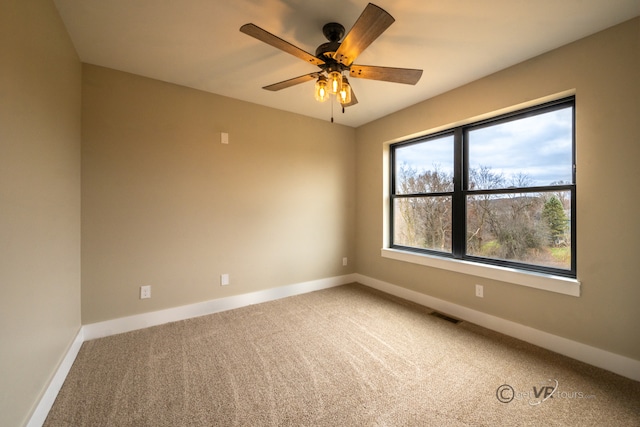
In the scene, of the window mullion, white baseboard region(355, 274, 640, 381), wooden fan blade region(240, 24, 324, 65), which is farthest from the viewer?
the window mullion

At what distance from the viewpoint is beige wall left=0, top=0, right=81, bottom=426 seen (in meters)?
1.14

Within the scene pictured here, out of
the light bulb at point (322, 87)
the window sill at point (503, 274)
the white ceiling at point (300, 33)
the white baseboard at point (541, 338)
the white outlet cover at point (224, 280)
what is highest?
the white ceiling at point (300, 33)

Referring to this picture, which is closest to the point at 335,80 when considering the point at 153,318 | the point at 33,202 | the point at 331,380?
the point at 33,202

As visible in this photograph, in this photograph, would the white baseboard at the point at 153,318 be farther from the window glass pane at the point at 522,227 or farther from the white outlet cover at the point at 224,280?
the window glass pane at the point at 522,227

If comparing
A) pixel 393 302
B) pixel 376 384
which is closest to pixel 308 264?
pixel 393 302

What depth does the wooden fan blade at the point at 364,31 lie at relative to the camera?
4.18 feet

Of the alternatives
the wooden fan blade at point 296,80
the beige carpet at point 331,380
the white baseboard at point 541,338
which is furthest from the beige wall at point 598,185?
the wooden fan blade at point 296,80

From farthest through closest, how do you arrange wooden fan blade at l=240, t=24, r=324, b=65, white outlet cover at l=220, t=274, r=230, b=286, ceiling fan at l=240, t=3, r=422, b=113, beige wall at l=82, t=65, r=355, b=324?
white outlet cover at l=220, t=274, r=230, b=286 < beige wall at l=82, t=65, r=355, b=324 < ceiling fan at l=240, t=3, r=422, b=113 < wooden fan blade at l=240, t=24, r=324, b=65

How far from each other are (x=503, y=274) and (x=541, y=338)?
0.57 m

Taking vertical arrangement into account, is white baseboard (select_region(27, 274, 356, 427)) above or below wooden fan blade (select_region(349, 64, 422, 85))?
below

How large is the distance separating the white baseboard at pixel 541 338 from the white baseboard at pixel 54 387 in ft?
10.7

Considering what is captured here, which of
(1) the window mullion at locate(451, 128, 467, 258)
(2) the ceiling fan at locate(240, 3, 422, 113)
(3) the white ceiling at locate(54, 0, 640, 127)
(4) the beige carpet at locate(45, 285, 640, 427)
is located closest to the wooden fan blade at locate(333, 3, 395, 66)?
(2) the ceiling fan at locate(240, 3, 422, 113)

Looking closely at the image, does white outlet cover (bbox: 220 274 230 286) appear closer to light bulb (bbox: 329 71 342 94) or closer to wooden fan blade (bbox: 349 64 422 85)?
light bulb (bbox: 329 71 342 94)

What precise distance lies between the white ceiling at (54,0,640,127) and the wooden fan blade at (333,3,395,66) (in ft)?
0.95
